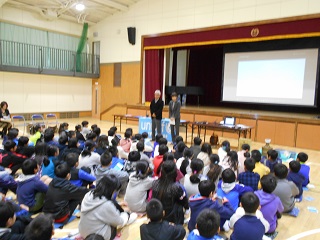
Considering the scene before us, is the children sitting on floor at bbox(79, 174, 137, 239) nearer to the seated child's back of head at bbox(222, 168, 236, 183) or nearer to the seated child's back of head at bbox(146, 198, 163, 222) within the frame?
the seated child's back of head at bbox(146, 198, 163, 222)

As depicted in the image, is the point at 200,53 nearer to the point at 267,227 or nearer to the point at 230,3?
the point at 230,3

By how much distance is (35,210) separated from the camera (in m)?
2.68

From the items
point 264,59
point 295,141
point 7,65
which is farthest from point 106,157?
point 7,65

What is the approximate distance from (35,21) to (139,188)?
32.7ft

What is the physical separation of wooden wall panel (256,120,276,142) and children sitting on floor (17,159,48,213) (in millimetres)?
6106

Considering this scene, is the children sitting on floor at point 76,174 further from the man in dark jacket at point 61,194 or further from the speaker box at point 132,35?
the speaker box at point 132,35

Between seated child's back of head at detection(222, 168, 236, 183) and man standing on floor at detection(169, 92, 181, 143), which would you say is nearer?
seated child's back of head at detection(222, 168, 236, 183)

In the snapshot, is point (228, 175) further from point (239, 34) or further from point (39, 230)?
point (239, 34)

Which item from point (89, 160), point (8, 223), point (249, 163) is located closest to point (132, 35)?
point (89, 160)

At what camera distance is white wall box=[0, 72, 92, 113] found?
9900 mm

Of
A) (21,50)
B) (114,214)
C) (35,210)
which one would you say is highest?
(21,50)

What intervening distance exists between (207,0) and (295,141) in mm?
5038

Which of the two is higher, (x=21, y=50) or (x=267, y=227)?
(x=21, y=50)

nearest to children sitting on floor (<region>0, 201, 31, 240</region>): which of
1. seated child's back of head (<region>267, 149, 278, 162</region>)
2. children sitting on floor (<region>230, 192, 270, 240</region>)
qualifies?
children sitting on floor (<region>230, 192, 270, 240</region>)
